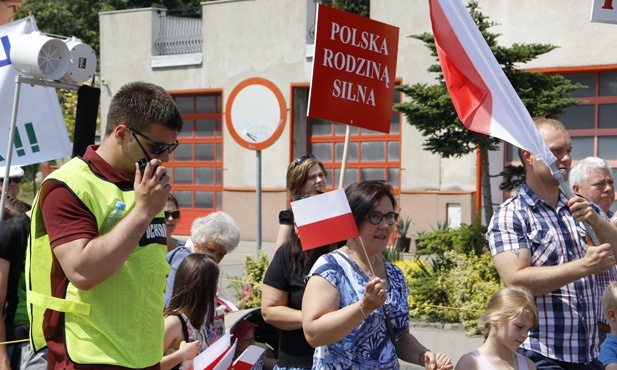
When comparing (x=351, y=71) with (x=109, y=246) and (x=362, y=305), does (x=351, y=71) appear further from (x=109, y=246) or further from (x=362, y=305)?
(x=109, y=246)

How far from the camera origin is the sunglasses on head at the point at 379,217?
4137 mm

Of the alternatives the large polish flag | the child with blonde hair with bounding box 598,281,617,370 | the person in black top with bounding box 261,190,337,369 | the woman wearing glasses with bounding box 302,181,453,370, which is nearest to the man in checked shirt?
the child with blonde hair with bounding box 598,281,617,370

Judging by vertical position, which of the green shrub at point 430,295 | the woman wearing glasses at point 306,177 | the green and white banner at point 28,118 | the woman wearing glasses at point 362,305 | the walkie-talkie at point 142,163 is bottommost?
the green shrub at point 430,295

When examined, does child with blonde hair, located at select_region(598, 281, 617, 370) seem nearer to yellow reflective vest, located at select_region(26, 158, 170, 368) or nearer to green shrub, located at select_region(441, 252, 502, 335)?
yellow reflective vest, located at select_region(26, 158, 170, 368)

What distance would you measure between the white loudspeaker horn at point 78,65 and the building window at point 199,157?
1652cm

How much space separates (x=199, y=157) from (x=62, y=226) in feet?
63.8

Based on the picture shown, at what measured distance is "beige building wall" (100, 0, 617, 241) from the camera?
16.5 m

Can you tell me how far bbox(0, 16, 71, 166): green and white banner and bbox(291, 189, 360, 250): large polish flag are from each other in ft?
11.1

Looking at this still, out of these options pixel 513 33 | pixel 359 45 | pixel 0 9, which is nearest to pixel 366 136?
pixel 513 33

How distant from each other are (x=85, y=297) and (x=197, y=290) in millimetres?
1715

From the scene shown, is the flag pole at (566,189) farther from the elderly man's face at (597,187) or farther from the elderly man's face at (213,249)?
the elderly man's face at (213,249)

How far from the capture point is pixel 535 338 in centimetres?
444

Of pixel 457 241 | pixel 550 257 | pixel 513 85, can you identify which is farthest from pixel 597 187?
pixel 513 85

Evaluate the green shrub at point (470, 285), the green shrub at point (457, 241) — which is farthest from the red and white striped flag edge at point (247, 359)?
the green shrub at point (457, 241)
